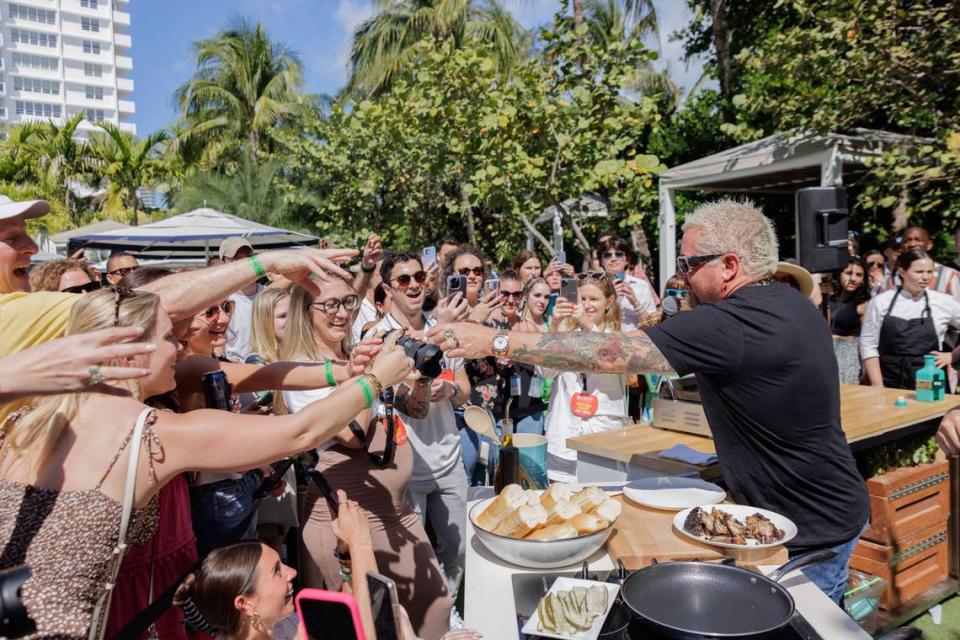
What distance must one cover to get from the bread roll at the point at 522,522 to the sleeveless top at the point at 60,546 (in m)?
1.01

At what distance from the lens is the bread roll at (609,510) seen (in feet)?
6.40

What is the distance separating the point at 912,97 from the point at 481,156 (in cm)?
498

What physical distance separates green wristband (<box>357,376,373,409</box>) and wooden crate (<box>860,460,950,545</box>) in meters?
3.01

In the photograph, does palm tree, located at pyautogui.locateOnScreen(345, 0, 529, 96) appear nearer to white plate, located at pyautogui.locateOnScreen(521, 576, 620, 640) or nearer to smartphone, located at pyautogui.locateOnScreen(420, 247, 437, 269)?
smartphone, located at pyautogui.locateOnScreen(420, 247, 437, 269)

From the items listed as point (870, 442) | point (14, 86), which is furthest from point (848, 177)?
point (14, 86)

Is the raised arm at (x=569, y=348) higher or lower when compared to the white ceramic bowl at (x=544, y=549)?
higher

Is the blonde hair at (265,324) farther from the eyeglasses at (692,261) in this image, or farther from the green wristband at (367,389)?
the eyeglasses at (692,261)

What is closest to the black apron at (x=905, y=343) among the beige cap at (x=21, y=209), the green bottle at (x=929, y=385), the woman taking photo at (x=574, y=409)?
the green bottle at (x=929, y=385)

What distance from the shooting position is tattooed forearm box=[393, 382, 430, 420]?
124 inches

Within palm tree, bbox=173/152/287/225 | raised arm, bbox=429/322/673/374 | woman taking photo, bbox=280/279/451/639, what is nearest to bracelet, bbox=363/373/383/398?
raised arm, bbox=429/322/673/374

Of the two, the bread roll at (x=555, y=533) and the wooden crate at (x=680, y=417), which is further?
the wooden crate at (x=680, y=417)

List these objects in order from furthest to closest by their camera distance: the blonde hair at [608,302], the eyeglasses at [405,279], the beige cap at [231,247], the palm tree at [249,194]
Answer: the palm tree at [249,194]
the beige cap at [231,247]
the blonde hair at [608,302]
the eyeglasses at [405,279]

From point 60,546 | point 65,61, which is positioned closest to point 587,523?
point 60,546

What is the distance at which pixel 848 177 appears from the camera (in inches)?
421
